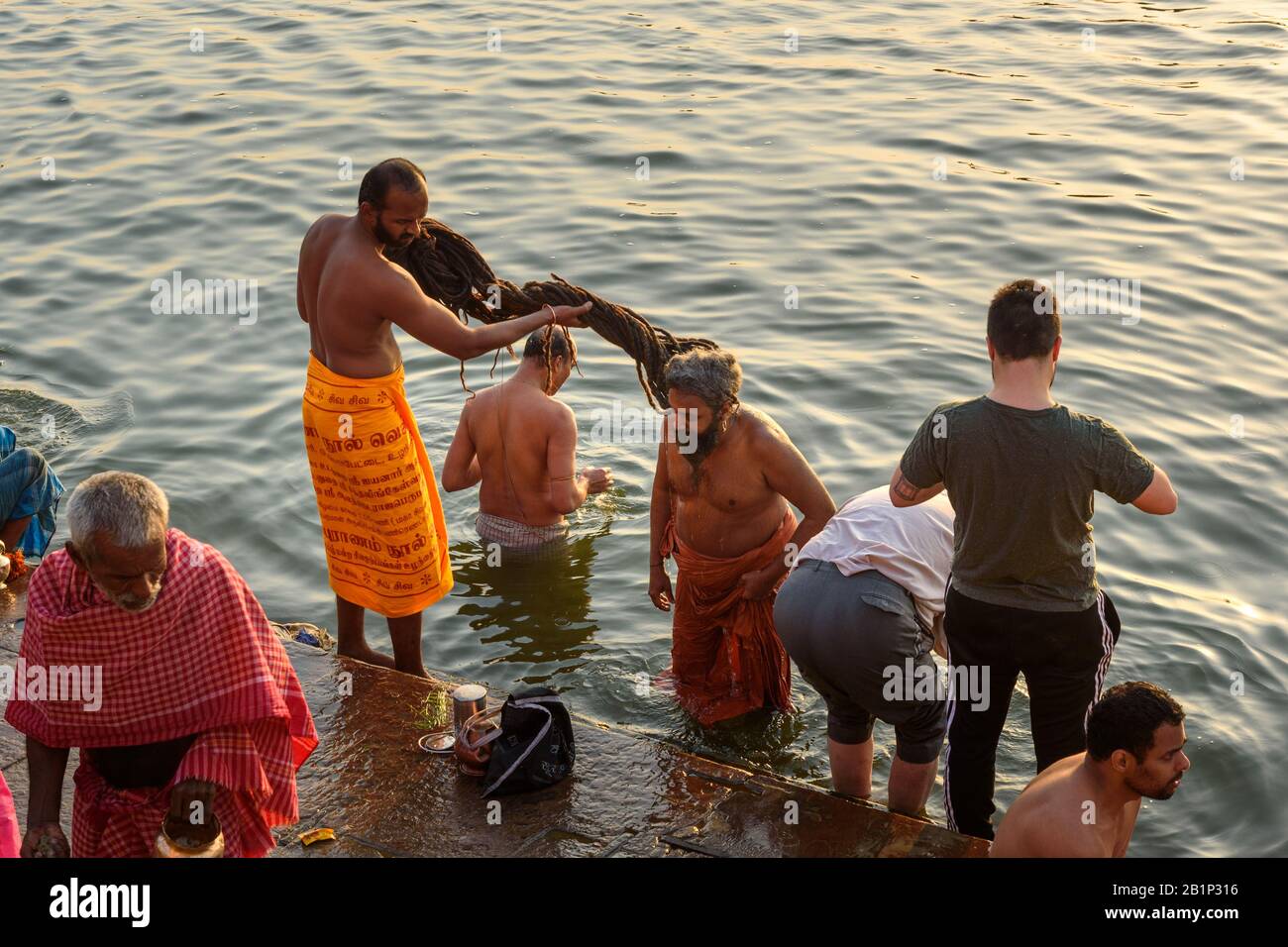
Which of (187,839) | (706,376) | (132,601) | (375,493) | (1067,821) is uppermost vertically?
(706,376)

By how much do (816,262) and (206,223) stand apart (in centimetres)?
519

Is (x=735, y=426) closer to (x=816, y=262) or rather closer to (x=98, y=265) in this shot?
(x=816, y=262)

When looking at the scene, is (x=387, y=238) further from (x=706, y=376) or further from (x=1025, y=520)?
(x=1025, y=520)

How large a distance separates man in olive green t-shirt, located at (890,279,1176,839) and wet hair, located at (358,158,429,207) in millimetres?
2030

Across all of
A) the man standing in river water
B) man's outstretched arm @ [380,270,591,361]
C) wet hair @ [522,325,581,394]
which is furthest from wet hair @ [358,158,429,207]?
wet hair @ [522,325,581,394]

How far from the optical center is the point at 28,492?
6414 mm

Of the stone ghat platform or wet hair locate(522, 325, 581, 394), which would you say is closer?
the stone ghat platform

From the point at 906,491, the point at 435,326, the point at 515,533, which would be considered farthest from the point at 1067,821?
the point at 515,533

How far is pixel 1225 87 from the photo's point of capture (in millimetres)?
14109

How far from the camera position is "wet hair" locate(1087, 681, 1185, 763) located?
3.66 metres

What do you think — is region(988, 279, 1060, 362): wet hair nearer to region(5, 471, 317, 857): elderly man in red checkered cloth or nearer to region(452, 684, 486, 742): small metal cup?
region(452, 684, 486, 742): small metal cup

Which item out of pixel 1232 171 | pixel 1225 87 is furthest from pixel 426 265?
pixel 1225 87

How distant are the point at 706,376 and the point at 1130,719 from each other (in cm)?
204

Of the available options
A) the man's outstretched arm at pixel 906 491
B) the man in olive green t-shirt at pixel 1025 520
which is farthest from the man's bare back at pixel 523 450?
the man in olive green t-shirt at pixel 1025 520
